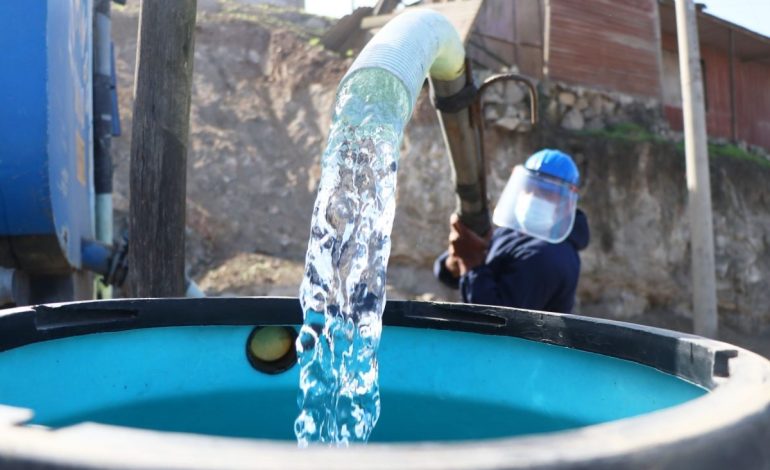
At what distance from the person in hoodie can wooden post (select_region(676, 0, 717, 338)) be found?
3.88 metres

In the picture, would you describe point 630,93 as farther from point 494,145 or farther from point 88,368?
point 88,368

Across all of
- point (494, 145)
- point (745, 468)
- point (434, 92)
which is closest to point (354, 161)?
point (434, 92)

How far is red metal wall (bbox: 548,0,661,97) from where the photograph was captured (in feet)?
30.8

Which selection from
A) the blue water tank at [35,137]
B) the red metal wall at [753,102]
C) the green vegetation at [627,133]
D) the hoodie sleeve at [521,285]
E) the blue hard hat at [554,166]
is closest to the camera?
the blue water tank at [35,137]

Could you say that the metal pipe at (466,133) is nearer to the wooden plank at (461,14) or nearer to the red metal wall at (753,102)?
the wooden plank at (461,14)

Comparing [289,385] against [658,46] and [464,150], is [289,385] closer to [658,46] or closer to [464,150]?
[464,150]

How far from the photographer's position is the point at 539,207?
2.70m

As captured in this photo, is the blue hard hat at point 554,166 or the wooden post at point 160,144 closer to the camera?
the wooden post at point 160,144

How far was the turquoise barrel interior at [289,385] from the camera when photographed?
109cm

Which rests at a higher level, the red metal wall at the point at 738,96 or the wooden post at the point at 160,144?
the red metal wall at the point at 738,96

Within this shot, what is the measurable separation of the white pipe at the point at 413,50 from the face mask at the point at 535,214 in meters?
0.78

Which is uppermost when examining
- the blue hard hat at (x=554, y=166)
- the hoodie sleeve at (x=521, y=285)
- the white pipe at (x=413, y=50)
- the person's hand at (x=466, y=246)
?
the white pipe at (x=413, y=50)

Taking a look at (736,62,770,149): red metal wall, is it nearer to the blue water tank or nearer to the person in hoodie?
the person in hoodie

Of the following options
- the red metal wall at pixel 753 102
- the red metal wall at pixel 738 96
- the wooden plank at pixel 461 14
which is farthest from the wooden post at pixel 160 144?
the red metal wall at pixel 753 102
